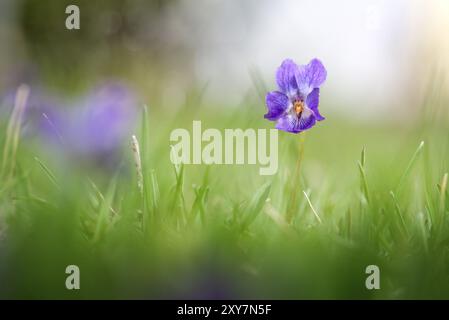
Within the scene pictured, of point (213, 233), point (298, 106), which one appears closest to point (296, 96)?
point (298, 106)

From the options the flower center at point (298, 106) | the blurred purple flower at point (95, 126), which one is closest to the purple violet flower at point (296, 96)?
the flower center at point (298, 106)

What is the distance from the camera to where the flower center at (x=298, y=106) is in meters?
0.88

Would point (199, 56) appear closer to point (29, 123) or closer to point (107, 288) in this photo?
point (29, 123)

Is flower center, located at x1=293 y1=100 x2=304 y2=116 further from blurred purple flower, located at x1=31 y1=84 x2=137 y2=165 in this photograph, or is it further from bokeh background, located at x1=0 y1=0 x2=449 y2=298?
blurred purple flower, located at x1=31 y1=84 x2=137 y2=165

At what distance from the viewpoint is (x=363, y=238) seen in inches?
31.5

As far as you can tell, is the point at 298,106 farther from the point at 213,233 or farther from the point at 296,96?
the point at 213,233

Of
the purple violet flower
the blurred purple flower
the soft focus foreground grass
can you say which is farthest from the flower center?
the blurred purple flower

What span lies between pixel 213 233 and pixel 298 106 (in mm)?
265

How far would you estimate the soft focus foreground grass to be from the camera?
0.68 metres

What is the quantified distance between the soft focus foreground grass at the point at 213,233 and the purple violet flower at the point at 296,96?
0.32ft

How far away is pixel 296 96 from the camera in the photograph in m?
0.89

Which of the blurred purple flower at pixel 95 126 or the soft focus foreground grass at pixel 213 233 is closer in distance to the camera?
the soft focus foreground grass at pixel 213 233

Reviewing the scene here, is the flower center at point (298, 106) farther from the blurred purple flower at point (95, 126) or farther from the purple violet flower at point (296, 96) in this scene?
the blurred purple flower at point (95, 126)
